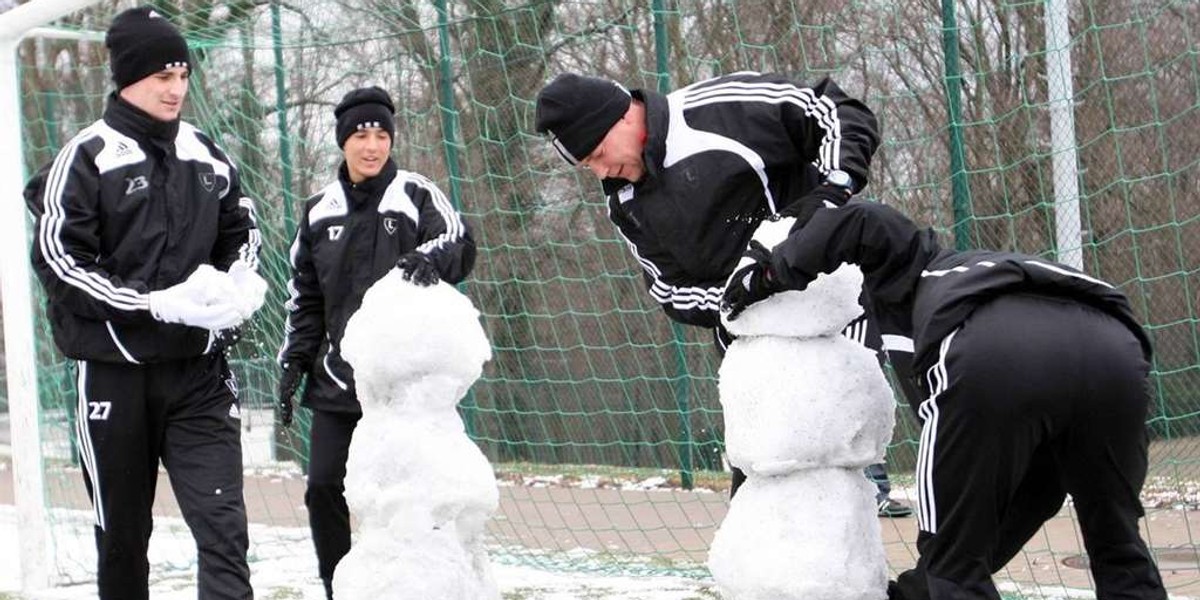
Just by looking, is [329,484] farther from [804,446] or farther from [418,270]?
[804,446]

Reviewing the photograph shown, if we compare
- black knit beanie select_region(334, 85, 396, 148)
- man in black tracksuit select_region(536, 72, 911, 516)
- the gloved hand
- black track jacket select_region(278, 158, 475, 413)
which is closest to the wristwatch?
man in black tracksuit select_region(536, 72, 911, 516)

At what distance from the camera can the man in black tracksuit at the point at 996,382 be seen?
311cm

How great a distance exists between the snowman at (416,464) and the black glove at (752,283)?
790 mm

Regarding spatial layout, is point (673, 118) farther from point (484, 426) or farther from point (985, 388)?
point (484, 426)

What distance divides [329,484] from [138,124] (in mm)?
1282

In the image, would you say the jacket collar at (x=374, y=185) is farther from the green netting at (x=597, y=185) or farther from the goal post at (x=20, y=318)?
the green netting at (x=597, y=185)

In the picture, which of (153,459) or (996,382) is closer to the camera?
(996,382)

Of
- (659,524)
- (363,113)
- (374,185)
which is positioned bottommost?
(659,524)

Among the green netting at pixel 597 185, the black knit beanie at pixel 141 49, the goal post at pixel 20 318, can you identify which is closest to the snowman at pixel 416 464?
the black knit beanie at pixel 141 49

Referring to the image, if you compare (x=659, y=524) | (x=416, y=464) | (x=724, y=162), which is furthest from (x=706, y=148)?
(x=659, y=524)

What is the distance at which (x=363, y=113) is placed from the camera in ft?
17.0

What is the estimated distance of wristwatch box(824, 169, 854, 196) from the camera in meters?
3.61

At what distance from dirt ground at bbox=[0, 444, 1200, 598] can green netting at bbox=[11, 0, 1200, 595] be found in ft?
0.08

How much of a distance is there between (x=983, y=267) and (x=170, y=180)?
2.40 meters
